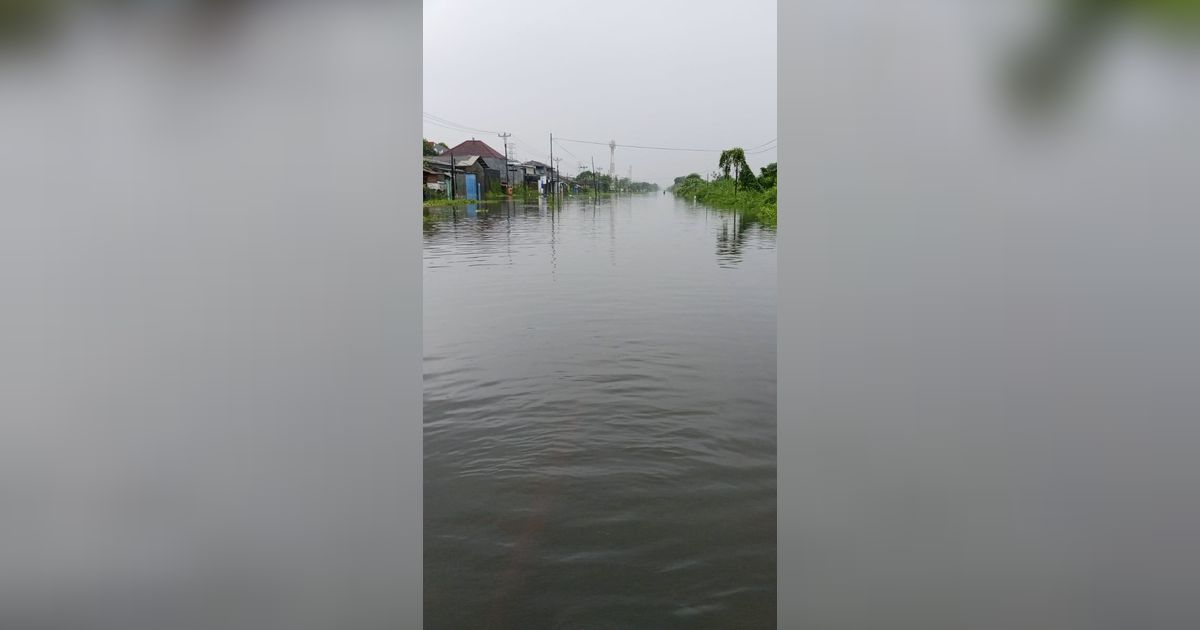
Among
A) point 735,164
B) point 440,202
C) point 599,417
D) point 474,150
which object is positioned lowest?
point 599,417

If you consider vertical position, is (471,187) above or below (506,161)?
below

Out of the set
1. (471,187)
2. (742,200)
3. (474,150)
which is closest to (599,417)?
(742,200)

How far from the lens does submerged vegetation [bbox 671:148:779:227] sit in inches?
205

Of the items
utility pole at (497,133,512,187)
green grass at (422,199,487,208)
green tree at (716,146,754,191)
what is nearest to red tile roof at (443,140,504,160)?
utility pole at (497,133,512,187)

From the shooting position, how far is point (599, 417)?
4324 mm

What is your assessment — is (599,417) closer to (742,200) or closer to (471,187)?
(742,200)

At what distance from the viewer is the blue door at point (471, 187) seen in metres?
6.95

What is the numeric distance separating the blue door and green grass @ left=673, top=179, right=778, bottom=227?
7.64ft

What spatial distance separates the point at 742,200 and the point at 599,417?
2.04 meters

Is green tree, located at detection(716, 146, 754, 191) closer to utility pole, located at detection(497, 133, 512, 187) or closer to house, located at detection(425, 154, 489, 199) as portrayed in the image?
utility pole, located at detection(497, 133, 512, 187)
